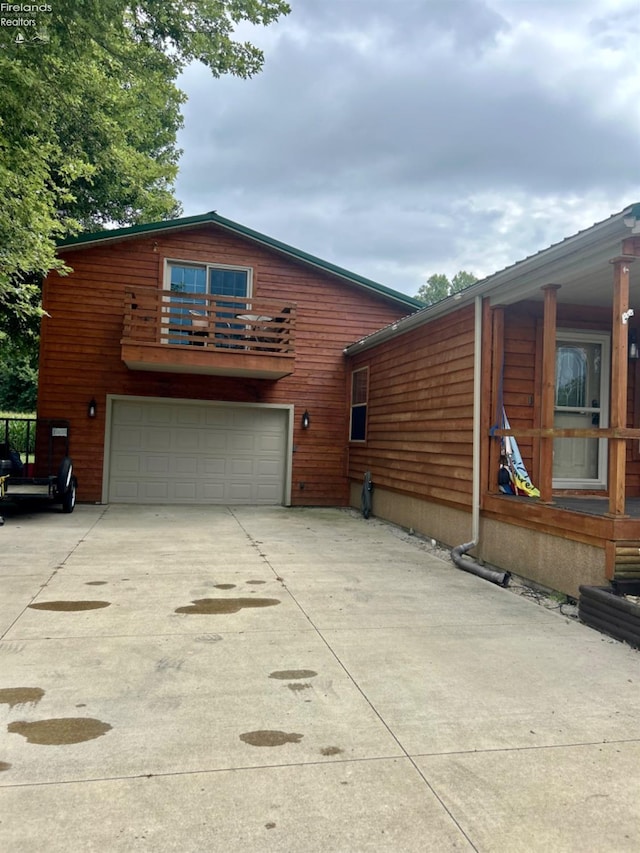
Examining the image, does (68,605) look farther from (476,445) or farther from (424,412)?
(424,412)

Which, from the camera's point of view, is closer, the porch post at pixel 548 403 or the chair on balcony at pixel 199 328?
the porch post at pixel 548 403

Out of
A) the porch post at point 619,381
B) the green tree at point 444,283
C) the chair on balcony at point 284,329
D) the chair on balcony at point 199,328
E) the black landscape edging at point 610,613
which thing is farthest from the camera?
the green tree at point 444,283

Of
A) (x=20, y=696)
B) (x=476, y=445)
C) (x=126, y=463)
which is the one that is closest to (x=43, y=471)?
(x=126, y=463)

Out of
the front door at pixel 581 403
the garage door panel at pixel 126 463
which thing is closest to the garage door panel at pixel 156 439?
the garage door panel at pixel 126 463

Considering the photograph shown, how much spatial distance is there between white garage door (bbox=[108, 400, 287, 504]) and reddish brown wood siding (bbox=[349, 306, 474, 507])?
2009mm

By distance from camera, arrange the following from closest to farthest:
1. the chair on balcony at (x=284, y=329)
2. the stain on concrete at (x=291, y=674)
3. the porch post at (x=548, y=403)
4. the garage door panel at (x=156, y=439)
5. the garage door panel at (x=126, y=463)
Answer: the stain on concrete at (x=291, y=674) < the porch post at (x=548, y=403) < the chair on balcony at (x=284, y=329) < the garage door panel at (x=126, y=463) < the garage door panel at (x=156, y=439)

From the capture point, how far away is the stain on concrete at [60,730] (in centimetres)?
242

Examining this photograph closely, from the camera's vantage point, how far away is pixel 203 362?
31.8 ft

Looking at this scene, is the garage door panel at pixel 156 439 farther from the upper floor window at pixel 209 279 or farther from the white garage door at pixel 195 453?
the upper floor window at pixel 209 279

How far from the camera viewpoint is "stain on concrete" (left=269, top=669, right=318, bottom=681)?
3.14m

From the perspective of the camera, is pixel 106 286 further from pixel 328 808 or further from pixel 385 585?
pixel 328 808

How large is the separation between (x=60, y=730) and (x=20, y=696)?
0.46 metres

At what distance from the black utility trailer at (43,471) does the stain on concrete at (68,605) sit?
4.15 m

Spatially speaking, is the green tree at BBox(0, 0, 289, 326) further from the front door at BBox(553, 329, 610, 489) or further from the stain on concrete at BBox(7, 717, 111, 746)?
the stain on concrete at BBox(7, 717, 111, 746)
